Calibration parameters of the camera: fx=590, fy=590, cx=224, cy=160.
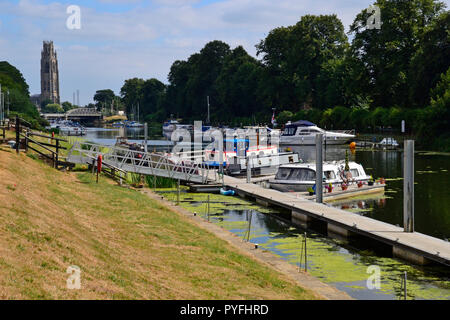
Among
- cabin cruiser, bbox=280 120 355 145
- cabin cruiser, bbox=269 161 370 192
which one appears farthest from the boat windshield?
cabin cruiser, bbox=280 120 355 145

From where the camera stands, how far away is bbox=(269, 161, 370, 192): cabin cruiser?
3997 centimetres

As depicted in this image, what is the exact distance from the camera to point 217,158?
175ft

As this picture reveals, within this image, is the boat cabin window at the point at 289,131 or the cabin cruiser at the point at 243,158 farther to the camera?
the boat cabin window at the point at 289,131

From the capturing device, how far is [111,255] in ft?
55.7

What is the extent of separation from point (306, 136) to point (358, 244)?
256 ft

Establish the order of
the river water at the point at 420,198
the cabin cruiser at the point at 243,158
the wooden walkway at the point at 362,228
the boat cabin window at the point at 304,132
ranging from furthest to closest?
the boat cabin window at the point at 304,132 → the cabin cruiser at the point at 243,158 → the river water at the point at 420,198 → the wooden walkway at the point at 362,228

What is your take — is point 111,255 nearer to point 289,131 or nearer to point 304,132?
point 304,132

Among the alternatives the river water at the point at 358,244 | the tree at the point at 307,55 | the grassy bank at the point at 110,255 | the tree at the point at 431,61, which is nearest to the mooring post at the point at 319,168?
the river water at the point at 358,244

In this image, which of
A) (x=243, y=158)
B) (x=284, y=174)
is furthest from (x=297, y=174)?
(x=243, y=158)

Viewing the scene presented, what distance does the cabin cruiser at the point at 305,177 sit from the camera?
40.0m

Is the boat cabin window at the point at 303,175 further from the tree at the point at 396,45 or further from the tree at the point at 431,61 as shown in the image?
the tree at the point at 396,45

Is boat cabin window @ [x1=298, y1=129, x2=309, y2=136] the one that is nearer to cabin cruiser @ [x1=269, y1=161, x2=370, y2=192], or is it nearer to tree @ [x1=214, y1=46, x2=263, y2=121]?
tree @ [x1=214, y1=46, x2=263, y2=121]

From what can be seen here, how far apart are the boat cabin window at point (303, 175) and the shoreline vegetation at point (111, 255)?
14708 millimetres

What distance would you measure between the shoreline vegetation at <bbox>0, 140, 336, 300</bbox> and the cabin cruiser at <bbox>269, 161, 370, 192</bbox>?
14.1m
